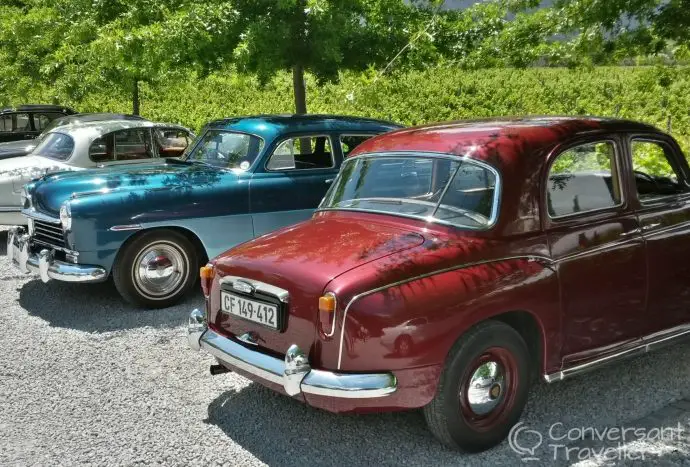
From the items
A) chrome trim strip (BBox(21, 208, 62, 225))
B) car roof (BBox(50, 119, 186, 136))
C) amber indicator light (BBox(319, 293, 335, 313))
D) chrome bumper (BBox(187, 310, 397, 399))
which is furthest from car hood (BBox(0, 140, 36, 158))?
amber indicator light (BBox(319, 293, 335, 313))

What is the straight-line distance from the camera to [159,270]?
6.37m

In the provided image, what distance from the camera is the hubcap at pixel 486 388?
3.64 meters

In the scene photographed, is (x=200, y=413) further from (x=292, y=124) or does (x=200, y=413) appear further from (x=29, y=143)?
(x=29, y=143)

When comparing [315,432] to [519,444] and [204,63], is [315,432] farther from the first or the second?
[204,63]

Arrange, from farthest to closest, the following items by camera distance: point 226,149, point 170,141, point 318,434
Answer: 1. point 170,141
2. point 226,149
3. point 318,434

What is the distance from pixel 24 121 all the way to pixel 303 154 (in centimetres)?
891

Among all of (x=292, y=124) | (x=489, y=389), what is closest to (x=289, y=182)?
(x=292, y=124)

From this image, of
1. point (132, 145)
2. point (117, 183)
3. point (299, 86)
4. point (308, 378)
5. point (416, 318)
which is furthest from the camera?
point (299, 86)

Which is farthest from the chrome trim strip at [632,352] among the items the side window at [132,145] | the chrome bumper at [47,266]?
the side window at [132,145]

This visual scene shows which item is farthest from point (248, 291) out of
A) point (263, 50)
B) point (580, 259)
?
point (263, 50)

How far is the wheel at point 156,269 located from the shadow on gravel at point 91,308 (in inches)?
5.4

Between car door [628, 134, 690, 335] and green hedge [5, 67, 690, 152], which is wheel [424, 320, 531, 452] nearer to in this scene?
car door [628, 134, 690, 335]

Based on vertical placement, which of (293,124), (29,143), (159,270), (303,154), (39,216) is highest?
(293,124)

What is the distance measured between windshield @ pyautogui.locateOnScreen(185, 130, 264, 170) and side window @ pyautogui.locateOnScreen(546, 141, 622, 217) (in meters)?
3.29
